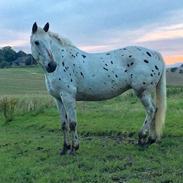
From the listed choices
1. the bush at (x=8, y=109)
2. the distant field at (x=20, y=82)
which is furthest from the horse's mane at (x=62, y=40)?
the distant field at (x=20, y=82)

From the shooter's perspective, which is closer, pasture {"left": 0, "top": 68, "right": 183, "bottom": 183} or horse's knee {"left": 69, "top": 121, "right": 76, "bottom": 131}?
pasture {"left": 0, "top": 68, "right": 183, "bottom": 183}

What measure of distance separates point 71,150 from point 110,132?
321cm

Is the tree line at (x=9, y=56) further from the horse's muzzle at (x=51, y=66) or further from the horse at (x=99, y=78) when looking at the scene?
the horse's muzzle at (x=51, y=66)

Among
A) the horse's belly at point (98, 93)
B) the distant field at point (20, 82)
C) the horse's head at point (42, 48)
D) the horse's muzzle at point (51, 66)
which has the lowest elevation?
the distant field at point (20, 82)

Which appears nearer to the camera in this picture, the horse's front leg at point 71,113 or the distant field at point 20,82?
the horse's front leg at point 71,113

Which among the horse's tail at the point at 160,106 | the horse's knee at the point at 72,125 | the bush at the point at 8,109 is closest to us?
the horse's knee at the point at 72,125

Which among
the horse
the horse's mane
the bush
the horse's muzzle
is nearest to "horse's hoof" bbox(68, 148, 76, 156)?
the horse

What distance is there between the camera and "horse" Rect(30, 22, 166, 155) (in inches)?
336

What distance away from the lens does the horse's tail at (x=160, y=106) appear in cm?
902

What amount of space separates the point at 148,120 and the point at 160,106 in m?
0.45

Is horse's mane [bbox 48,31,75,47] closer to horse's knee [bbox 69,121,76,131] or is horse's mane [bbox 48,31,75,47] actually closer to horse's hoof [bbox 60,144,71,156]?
horse's knee [bbox 69,121,76,131]

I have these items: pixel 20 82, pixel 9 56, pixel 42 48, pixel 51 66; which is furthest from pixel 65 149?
pixel 9 56

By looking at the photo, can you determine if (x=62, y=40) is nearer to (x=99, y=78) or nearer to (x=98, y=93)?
(x=99, y=78)

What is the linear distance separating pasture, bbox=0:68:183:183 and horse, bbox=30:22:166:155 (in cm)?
52
